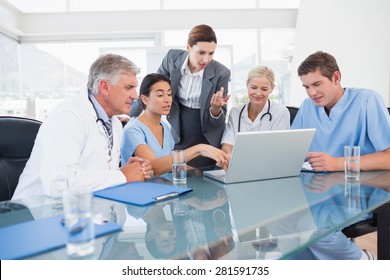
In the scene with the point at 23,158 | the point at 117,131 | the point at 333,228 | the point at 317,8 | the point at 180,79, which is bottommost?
the point at 333,228

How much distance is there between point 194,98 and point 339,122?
1032 millimetres

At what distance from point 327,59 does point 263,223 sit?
3.88ft

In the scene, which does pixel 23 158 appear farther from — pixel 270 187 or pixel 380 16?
pixel 380 16

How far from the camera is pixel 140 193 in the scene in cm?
129

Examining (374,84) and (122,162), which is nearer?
(122,162)

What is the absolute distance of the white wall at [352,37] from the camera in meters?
4.64

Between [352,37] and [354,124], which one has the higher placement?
[352,37]

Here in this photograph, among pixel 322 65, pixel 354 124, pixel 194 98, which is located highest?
pixel 322 65

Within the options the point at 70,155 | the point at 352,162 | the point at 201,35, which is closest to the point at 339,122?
the point at 352,162

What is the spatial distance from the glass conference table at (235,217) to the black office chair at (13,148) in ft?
1.38

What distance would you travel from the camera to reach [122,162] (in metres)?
2.01

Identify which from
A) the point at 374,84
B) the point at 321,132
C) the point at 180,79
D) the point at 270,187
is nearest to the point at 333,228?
the point at 270,187

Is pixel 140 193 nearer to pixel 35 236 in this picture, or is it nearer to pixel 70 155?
pixel 70 155

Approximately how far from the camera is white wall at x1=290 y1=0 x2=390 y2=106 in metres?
4.64
